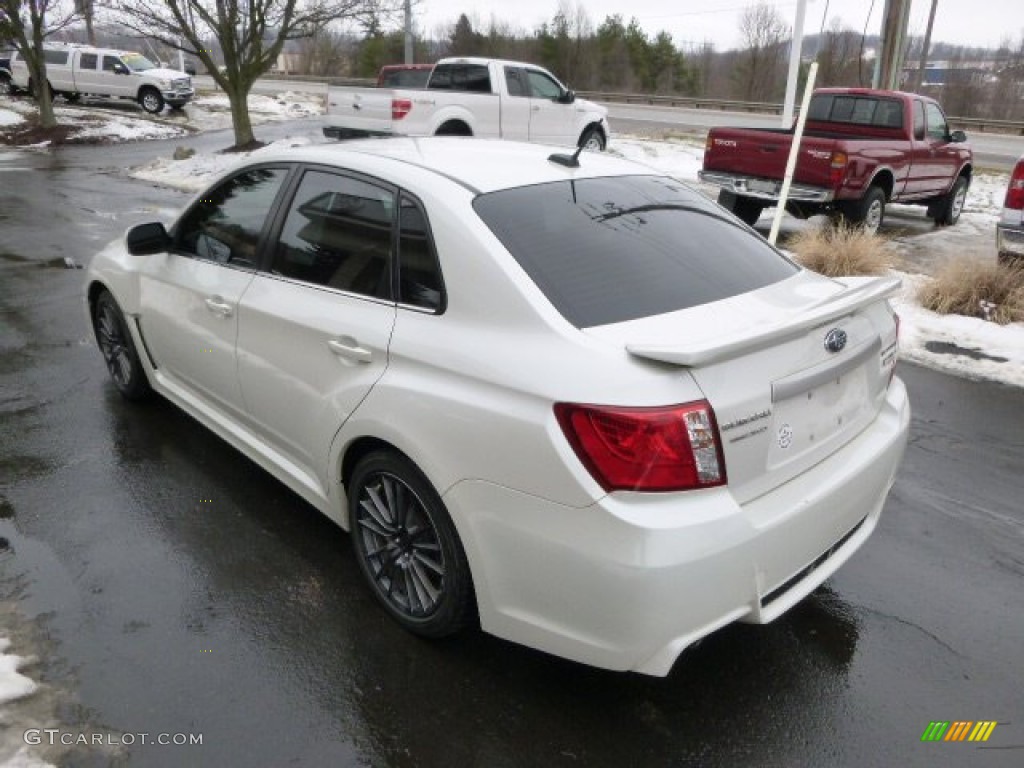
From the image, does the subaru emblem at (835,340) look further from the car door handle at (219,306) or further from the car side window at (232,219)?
the car door handle at (219,306)

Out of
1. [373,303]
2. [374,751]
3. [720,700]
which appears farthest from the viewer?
[373,303]

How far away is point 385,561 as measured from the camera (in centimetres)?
296

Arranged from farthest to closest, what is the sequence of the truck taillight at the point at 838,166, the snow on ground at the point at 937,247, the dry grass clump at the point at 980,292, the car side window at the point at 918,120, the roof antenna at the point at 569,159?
the car side window at the point at 918,120 < the truck taillight at the point at 838,166 < the dry grass clump at the point at 980,292 < the snow on ground at the point at 937,247 < the roof antenna at the point at 569,159

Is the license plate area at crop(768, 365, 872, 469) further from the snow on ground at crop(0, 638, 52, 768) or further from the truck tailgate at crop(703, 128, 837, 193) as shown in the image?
the truck tailgate at crop(703, 128, 837, 193)

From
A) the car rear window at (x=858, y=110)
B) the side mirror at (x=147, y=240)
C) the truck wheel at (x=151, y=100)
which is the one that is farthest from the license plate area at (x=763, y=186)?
the truck wheel at (x=151, y=100)

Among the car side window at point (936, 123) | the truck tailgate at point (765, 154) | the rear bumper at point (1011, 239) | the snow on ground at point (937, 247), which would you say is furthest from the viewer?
the car side window at point (936, 123)

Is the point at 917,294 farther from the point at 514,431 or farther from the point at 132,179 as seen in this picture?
the point at 132,179

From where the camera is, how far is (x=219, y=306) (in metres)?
3.58

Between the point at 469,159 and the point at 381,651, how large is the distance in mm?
1884

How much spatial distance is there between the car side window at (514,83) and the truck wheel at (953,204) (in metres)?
7.58

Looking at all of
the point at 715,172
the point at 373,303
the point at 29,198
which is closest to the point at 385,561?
the point at 373,303

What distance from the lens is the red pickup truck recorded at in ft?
31.1

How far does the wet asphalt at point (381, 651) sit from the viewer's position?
8.12 feet

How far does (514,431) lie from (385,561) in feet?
3.19
